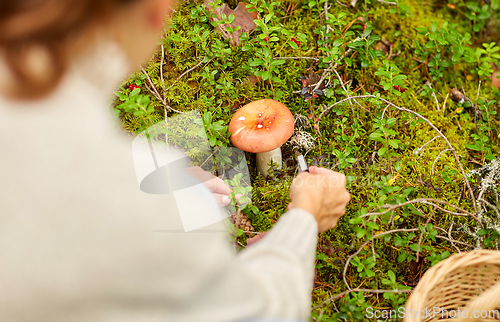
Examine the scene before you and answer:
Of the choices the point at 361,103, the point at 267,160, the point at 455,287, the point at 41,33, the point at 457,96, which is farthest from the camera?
the point at 457,96

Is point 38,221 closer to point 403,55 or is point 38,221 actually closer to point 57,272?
point 57,272

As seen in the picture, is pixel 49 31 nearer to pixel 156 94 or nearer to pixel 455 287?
pixel 156 94

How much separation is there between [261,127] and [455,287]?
5.14ft

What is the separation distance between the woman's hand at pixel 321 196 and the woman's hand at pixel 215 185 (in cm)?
62

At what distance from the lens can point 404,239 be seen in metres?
2.13

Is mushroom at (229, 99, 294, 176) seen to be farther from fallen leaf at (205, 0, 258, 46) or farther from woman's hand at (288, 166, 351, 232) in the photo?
fallen leaf at (205, 0, 258, 46)

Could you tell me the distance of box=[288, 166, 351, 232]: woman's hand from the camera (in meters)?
1.47

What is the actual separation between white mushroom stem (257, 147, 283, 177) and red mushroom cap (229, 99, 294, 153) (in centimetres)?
35

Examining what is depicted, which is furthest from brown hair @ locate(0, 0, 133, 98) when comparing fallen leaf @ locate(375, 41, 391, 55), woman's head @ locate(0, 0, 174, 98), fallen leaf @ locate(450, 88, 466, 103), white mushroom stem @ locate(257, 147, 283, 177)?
fallen leaf @ locate(450, 88, 466, 103)

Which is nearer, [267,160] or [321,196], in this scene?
[321,196]

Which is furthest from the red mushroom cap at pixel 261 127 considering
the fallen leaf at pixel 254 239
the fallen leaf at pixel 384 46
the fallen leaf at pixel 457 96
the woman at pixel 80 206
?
the fallen leaf at pixel 457 96

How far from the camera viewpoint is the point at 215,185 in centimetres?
212

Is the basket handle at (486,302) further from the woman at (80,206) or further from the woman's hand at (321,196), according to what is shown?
the woman at (80,206)

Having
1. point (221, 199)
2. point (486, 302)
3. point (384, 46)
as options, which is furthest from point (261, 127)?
point (384, 46)
